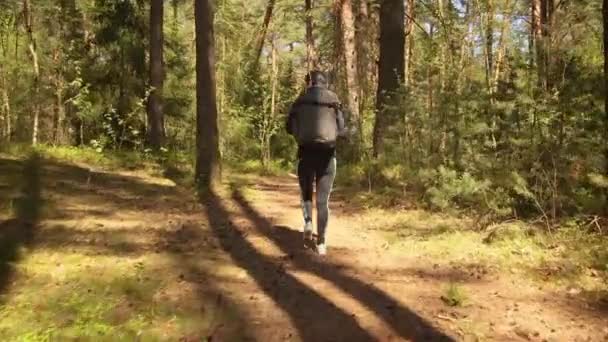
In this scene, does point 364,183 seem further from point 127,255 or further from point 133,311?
point 133,311

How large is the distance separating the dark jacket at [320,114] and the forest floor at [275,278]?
1.35 m

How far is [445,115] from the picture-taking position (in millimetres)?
9070

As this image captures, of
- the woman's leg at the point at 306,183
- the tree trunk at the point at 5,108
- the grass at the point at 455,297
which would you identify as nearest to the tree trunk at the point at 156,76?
the tree trunk at the point at 5,108

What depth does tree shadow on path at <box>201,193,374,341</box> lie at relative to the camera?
4625 mm

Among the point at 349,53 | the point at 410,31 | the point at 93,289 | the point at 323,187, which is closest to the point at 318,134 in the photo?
the point at 323,187

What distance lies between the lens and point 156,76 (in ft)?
57.0

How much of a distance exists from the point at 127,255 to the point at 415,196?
4637 mm

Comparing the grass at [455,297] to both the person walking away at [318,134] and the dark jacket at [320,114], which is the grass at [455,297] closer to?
the person walking away at [318,134]

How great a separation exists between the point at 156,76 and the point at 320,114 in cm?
1190

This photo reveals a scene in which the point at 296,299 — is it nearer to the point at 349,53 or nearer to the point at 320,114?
the point at 320,114

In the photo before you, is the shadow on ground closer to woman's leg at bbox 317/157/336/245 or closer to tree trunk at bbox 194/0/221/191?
woman's leg at bbox 317/157/336/245

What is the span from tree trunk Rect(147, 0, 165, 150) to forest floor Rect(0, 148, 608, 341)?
834cm

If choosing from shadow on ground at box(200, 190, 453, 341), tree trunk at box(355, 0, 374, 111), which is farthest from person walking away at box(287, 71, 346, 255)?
tree trunk at box(355, 0, 374, 111)

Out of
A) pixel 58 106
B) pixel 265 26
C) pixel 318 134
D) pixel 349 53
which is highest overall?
pixel 265 26
